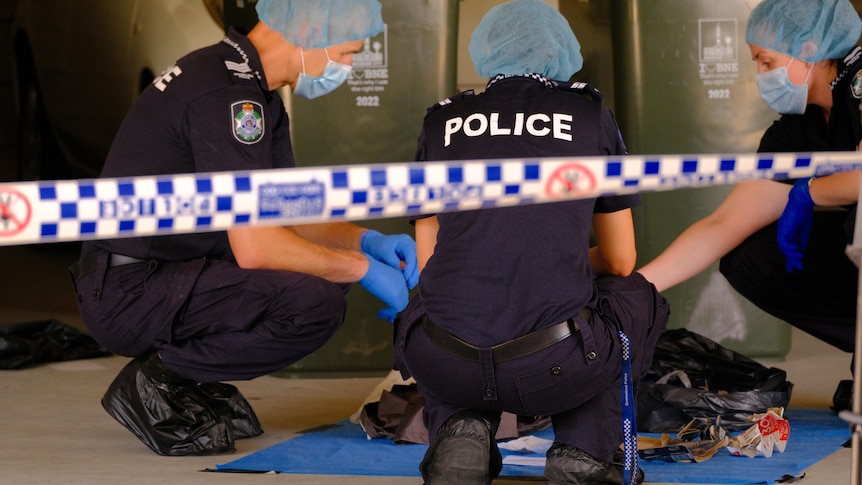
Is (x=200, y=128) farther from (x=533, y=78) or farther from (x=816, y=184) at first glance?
(x=816, y=184)

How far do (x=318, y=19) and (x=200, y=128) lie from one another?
1.28 feet

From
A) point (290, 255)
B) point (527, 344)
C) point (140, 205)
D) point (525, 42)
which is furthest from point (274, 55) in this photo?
point (140, 205)

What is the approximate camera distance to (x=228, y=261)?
9.31 feet

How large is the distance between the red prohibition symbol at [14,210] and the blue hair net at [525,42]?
0.97 metres

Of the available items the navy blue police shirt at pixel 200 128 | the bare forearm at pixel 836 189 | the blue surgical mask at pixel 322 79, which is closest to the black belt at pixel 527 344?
the navy blue police shirt at pixel 200 128

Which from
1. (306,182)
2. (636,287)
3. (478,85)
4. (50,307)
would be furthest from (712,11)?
(478,85)

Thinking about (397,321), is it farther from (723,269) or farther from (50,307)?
(50,307)

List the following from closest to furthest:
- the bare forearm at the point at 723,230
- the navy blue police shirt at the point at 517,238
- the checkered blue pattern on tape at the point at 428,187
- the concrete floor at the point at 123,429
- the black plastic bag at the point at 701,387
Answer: the checkered blue pattern on tape at the point at 428,187 → the navy blue police shirt at the point at 517,238 → the concrete floor at the point at 123,429 → the black plastic bag at the point at 701,387 → the bare forearm at the point at 723,230

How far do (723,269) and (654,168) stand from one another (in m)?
1.62

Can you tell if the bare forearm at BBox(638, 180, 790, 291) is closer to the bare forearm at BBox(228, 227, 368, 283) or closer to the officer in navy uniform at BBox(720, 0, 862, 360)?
the officer in navy uniform at BBox(720, 0, 862, 360)

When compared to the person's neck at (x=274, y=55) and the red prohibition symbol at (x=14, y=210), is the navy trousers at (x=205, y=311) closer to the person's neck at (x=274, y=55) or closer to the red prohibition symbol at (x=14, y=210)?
the person's neck at (x=274, y=55)

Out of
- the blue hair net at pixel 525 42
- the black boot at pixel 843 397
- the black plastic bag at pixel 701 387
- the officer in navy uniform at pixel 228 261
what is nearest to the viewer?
the blue hair net at pixel 525 42

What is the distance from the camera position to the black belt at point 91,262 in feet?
9.11

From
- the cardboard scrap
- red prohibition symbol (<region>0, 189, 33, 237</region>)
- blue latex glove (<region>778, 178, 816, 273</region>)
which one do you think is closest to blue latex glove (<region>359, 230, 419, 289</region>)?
the cardboard scrap
